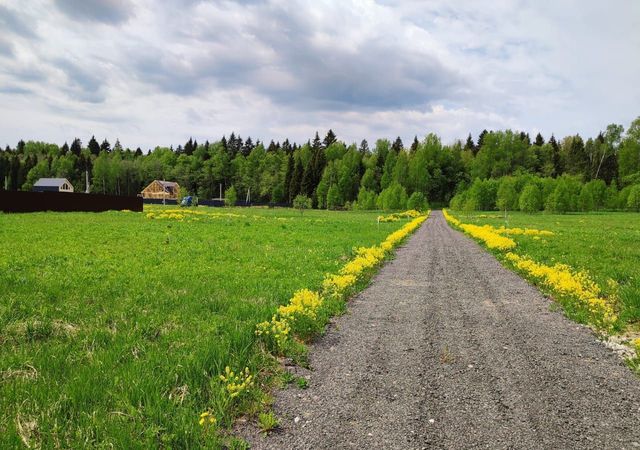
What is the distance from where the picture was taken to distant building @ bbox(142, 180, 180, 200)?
140500mm

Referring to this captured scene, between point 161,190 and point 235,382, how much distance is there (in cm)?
14713

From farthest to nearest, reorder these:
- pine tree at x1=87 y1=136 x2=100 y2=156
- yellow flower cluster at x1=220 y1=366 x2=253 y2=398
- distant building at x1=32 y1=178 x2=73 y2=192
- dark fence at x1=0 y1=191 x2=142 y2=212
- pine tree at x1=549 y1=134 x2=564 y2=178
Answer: pine tree at x1=87 y1=136 x2=100 y2=156, pine tree at x1=549 y1=134 x2=564 y2=178, distant building at x1=32 y1=178 x2=73 y2=192, dark fence at x1=0 y1=191 x2=142 y2=212, yellow flower cluster at x1=220 y1=366 x2=253 y2=398

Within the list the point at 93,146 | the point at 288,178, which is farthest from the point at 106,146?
the point at 288,178

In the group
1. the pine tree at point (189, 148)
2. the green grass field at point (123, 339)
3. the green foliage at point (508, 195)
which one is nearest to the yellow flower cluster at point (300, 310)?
the green grass field at point (123, 339)

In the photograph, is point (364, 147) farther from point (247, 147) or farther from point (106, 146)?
point (106, 146)

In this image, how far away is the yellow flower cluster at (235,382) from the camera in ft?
16.6

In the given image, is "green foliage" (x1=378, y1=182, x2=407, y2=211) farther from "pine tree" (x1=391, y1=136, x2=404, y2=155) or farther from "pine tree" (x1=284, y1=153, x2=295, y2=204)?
"pine tree" (x1=391, y1=136, x2=404, y2=155)

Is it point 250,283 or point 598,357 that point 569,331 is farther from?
point 250,283

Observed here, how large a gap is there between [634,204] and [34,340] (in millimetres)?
110486

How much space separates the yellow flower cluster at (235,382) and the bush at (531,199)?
93.9 m

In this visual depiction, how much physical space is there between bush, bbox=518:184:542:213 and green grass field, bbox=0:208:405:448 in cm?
8469

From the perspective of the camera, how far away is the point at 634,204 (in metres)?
88.8

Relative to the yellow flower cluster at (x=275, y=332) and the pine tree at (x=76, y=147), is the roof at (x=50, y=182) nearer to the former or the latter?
the pine tree at (x=76, y=147)

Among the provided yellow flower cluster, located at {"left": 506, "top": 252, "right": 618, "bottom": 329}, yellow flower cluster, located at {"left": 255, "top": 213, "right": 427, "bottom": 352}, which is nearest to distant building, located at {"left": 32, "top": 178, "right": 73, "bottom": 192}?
yellow flower cluster, located at {"left": 255, "top": 213, "right": 427, "bottom": 352}
